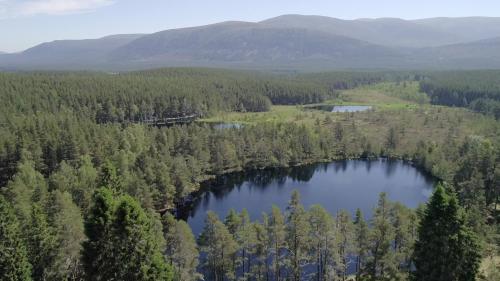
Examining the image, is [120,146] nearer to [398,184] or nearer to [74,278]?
[74,278]

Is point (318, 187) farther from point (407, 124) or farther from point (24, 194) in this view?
point (407, 124)

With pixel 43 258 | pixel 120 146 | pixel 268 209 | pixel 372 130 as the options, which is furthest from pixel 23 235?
→ pixel 372 130

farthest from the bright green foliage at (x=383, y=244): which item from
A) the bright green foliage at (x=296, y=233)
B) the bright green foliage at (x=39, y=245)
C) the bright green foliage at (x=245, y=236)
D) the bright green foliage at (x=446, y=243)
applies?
the bright green foliage at (x=39, y=245)

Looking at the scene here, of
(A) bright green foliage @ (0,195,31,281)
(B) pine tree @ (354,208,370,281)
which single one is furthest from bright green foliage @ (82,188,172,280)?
(B) pine tree @ (354,208,370,281)

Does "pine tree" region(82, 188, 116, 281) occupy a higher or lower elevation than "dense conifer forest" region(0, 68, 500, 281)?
higher

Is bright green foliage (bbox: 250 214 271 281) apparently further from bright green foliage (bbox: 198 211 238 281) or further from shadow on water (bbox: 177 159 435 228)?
shadow on water (bbox: 177 159 435 228)

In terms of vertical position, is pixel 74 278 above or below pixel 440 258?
below
